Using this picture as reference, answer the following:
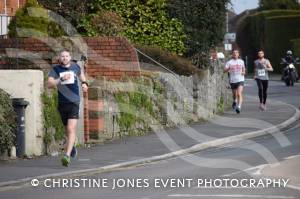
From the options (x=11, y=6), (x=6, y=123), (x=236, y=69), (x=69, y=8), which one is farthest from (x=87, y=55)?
(x=236, y=69)

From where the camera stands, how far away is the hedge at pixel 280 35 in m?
54.8

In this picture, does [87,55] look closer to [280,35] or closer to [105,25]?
[105,25]

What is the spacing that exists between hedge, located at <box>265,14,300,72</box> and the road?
128 feet

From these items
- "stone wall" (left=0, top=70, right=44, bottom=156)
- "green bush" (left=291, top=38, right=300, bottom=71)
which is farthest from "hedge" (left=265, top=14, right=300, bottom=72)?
"stone wall" (left=0, top=70, right=44, bottom=156)

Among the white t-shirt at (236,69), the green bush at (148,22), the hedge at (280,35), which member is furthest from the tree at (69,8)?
the hedge at (280,35)

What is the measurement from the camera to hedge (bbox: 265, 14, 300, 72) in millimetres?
54781

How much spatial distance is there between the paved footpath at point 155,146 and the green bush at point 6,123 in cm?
31

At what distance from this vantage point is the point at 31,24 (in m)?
19.2

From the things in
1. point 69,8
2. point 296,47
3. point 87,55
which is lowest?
point 87,55

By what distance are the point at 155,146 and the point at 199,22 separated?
9.42 meters

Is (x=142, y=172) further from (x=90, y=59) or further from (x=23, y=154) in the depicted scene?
(x=90, y=59)

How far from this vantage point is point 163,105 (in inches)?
754

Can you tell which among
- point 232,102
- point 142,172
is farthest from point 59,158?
point 232,102

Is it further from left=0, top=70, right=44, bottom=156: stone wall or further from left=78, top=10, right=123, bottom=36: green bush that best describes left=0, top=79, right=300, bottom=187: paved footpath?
left=78, top=10, right=123, bottom=36: green bush
